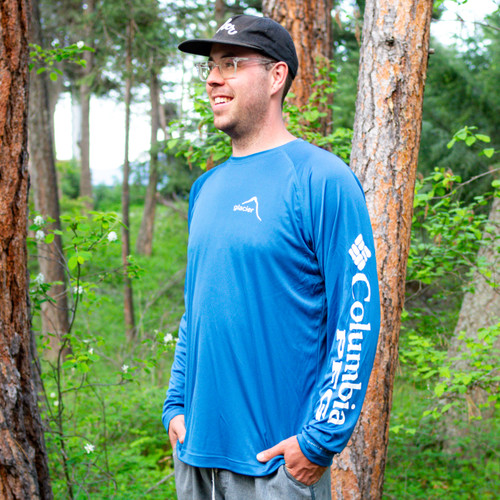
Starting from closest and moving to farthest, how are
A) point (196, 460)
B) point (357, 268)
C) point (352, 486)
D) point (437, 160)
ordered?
point (357, 268) → point (196, 460) → point (352, 486) → point (437, 160)

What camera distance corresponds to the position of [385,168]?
376cm

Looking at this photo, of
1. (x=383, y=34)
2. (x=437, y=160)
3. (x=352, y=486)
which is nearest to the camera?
(x=352, y=486)

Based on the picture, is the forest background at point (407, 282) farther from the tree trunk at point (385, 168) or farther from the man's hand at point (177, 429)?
the man's hand at point (177, 429)

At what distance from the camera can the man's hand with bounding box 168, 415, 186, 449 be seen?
7.35ft

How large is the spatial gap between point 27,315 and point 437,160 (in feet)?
21.4

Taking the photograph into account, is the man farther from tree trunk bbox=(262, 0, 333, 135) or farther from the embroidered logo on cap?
tree trunk bbox=(262, 0, 333, 135)

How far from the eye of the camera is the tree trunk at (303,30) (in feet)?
19.3

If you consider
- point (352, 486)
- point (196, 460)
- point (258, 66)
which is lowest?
point (352, 486)

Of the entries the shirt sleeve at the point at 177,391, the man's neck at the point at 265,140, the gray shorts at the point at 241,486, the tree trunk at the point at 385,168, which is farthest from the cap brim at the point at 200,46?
the tree trunk at the point at 385,168

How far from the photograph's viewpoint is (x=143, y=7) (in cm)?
1325

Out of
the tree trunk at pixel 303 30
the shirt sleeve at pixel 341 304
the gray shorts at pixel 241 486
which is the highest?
the tree trunk at pixel 303 30

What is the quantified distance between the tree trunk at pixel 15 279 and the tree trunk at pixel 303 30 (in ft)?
10.4

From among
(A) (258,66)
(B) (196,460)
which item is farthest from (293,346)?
(A) (258,66)

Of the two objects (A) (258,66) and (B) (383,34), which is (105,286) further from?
(A) (258,66)
